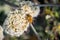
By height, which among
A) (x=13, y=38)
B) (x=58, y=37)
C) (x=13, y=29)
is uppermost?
(x=13, y=29)

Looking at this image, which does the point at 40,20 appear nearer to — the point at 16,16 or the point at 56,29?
the point at 56,29

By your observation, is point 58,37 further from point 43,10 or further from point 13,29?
point 13,29

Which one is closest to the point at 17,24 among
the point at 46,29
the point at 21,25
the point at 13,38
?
the point at 21,25

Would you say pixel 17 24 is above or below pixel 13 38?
above

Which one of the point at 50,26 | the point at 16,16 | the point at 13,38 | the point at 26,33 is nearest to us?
the point at 16,16

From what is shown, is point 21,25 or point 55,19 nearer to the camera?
point 21,25

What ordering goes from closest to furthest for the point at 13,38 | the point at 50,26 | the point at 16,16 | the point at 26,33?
the point at 16,16, the point at 13,38, the point at 26,33, the point at 50,26
